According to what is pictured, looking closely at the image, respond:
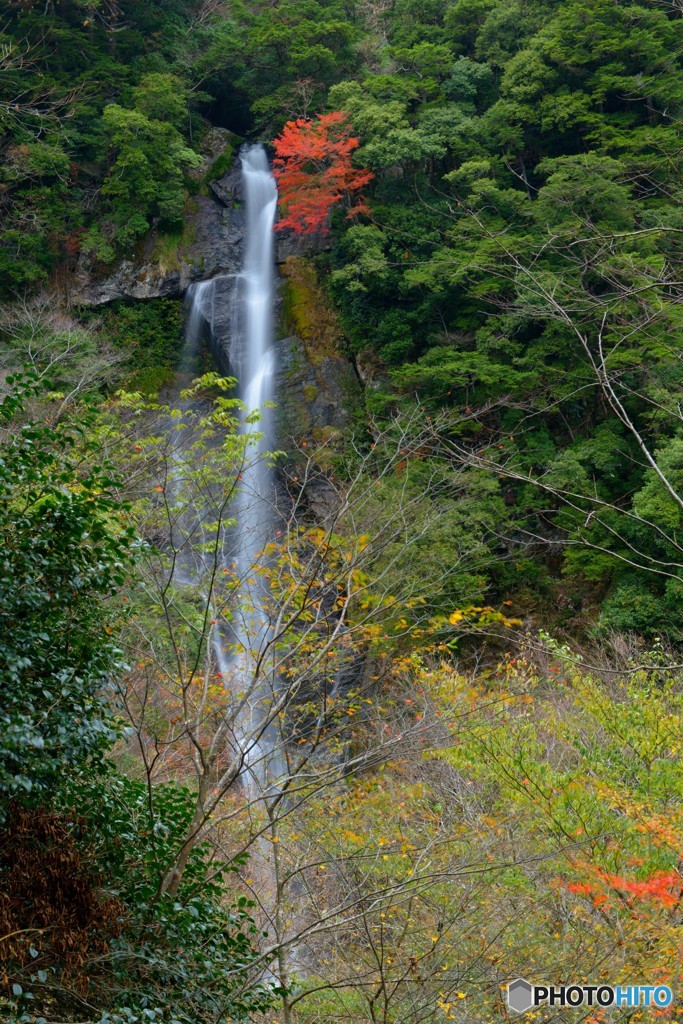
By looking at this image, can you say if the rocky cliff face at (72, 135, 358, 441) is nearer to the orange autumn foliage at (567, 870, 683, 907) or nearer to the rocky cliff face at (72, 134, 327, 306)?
the rocky cliff face at (72, 134, 327, 306)

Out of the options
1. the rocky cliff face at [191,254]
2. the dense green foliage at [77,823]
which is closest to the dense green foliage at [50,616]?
the dense green foliage at [77,823]

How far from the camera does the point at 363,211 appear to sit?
18.1 m

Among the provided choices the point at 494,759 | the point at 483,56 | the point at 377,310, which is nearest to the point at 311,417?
the point at 377,310

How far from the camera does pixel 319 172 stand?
61.3 feet

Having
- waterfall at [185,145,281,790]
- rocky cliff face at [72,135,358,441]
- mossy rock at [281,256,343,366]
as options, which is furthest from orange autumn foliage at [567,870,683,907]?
mossy rock at [281,256,343,366]

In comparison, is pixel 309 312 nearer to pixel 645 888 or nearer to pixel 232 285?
pixel 232 285

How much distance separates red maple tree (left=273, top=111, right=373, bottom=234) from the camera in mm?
18047

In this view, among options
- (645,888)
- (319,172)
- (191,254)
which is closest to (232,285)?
(191,254)

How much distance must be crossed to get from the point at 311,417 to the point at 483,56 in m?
9.67

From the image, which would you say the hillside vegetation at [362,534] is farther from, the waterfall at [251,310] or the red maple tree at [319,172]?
the waterfall at [251,310]

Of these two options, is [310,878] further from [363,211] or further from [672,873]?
[363,211]

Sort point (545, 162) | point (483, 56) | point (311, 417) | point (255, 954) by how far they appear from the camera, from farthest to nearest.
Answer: point (483, 56) → point (311, 417) → point (545, 162) → point (255, 954)

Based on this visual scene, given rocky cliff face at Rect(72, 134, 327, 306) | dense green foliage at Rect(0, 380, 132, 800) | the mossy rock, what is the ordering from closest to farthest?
dense green foliage at Rect(0, 380, 132, 800), the mossy rock, rocky cliff face at Rect(72, 134, 327, 306)

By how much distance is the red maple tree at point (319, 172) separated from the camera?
18.0m
